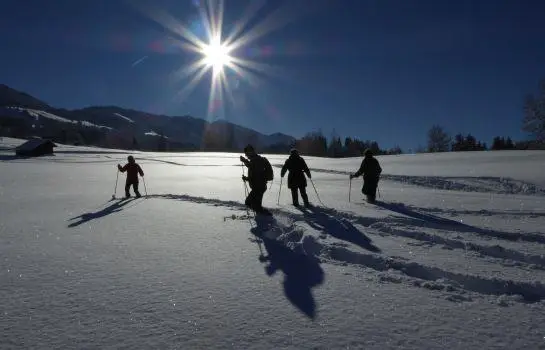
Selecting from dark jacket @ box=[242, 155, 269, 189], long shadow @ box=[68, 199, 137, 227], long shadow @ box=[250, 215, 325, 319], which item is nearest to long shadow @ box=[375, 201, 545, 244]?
long shadow @ box=[250, 215, 325, 319]

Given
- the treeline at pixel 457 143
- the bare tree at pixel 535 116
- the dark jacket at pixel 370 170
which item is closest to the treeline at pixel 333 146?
the treeline at pixel 457 143

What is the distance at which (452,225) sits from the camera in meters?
8.40

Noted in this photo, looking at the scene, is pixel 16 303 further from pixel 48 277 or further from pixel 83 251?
pixel 83 251

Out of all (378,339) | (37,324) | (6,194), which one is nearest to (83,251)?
(37,324)

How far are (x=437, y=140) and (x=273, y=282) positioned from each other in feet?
329

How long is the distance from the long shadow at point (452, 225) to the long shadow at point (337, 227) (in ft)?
5.33

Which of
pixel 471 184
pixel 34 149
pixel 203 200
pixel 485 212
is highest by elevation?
pixel 34 149

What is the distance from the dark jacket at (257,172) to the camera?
10.6 meters

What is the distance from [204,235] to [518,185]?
1759cm

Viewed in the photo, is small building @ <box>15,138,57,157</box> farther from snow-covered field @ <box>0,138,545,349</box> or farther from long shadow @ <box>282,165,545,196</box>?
snow-covered field @ <box>0,138,545,349</box>

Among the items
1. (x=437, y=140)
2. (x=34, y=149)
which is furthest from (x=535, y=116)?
(x=34, y=149)

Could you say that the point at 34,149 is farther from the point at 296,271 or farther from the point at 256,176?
the point at 296,271

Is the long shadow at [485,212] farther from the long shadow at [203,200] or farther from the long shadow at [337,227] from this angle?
the long shadow at [203,200]

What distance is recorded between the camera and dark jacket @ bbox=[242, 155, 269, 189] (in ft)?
34.7
